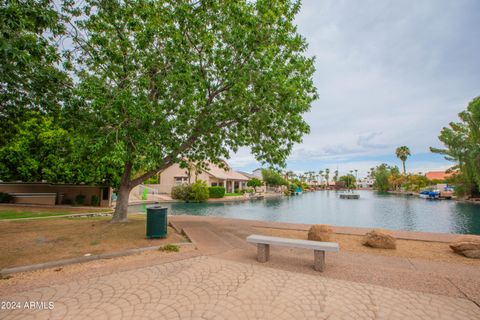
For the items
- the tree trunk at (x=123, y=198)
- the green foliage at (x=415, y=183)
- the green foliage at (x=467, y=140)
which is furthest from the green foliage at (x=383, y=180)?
the tree trunk at (x=123, y=198)

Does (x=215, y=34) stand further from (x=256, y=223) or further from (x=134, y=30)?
(x=256, y=223)

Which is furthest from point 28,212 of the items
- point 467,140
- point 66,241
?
point 467,140

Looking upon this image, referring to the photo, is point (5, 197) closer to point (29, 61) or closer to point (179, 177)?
point (29, 61)

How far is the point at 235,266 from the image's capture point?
5.22 metres

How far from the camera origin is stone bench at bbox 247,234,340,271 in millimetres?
5016

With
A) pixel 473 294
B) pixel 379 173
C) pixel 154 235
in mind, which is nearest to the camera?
pixel 473 294

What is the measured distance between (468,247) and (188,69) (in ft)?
33.0

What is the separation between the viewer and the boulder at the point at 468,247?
619 cm

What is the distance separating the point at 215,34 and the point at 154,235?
8067 mm

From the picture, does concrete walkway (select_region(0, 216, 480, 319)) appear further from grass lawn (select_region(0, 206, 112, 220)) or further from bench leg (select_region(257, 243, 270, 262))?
grass lawn (select_region(0, 206, 112, 220))

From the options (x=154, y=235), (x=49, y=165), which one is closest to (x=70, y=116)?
(x=154, y=235)

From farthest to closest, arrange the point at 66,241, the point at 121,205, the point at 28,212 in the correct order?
the point at 28,212
the point at 121,205
the point at 66,241

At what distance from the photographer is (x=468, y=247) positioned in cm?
627

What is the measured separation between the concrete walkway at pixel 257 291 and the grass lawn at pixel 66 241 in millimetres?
1430
